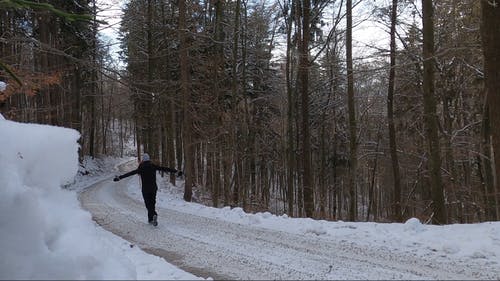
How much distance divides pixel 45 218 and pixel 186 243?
3.88 meters

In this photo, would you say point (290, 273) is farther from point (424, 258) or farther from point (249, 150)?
point (249, 150)

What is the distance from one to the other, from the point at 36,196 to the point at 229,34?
22770mm

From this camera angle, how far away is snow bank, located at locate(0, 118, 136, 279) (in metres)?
4.53

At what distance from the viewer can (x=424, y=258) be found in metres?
6.91

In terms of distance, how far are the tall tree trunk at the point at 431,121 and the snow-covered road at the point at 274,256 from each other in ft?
20.6

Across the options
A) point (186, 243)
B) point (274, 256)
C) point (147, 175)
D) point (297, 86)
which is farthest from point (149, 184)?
point (297, 86)

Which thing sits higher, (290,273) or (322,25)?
(322,25)

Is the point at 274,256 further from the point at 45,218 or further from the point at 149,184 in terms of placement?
the point at 149,184

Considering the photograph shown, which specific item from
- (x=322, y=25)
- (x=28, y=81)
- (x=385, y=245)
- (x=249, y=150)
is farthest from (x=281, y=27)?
(x=385, y=245)

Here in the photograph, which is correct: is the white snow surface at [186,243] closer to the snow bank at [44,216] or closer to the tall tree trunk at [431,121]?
the snow bank at [44,216]

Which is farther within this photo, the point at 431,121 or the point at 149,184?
the point at 431,121

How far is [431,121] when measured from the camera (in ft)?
44.0

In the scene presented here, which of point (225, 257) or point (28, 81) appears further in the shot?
point (28, 81)

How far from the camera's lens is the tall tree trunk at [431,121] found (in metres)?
13.4
